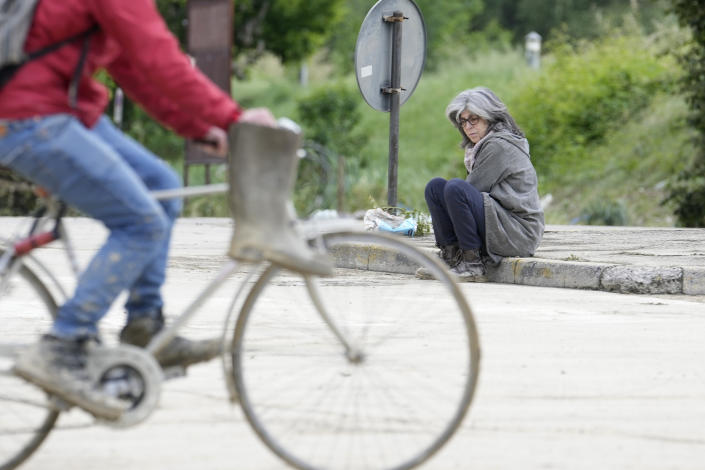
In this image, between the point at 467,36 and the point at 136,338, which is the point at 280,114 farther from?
the point at 136,338

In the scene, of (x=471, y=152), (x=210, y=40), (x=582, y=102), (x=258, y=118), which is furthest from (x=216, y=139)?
(x=582, y=102)

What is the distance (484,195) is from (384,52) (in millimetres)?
2687

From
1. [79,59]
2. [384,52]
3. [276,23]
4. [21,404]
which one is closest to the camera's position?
[79,59]

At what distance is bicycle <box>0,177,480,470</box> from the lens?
11.8 feet

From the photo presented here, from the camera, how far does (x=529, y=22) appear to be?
50250 mm

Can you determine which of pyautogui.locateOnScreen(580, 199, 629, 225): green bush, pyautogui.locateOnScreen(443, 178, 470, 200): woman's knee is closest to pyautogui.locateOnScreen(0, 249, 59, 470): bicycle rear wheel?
pyautogui.locateOnScreen(443, 178, 470, 200): woman's knee

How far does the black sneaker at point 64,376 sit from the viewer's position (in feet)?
11.7

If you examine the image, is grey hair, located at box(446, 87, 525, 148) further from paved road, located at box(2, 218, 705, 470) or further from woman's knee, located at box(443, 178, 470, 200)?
paved road, located at box(2, 218, 705, 470)

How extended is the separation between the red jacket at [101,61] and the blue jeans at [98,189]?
0.06m

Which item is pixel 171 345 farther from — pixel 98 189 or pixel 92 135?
pixel 92 135

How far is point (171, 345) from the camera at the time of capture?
3791 millimetres

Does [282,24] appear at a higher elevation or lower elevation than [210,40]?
higher

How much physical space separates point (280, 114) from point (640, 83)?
15591 mm

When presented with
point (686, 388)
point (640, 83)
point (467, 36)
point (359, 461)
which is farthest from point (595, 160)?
point (467, 36)
